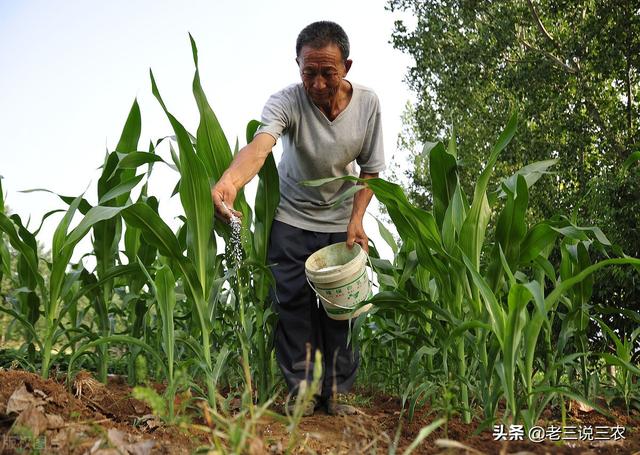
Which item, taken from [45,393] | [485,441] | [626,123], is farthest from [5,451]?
[626,123]

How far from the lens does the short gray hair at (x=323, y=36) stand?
2.72 metres

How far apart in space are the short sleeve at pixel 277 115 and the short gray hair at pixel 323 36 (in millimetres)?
206

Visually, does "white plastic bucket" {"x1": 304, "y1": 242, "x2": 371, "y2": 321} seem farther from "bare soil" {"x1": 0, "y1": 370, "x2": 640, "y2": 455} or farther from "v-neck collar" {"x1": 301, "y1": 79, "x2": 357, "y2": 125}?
"v-neck collar" {"x1": 301, "y1": 79, "x2": 357, "y2": 125}

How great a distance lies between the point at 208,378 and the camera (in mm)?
2299

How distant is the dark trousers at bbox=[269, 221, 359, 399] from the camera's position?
9.78 feet

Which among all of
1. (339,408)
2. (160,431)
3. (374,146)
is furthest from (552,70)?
(160,431)

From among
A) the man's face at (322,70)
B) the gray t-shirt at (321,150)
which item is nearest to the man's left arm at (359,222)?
the gray t-shirt at (321,150)

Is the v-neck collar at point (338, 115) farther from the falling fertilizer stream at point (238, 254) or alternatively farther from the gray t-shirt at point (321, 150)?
the falling fertilizer stream at point (238, 254)

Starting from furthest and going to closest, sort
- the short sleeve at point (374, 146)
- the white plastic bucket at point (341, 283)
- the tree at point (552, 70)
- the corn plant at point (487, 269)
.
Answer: the tree at point (552, 70), the short sleeve at point (374, 146), the white plastic bucket at point (341, 283), the corn plant at point (487, 269)

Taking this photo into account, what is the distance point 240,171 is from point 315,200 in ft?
1.99

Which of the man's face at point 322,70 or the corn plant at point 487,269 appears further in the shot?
the man's face at point 322,70

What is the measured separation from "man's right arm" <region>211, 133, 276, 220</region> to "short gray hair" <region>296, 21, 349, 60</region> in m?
0.41

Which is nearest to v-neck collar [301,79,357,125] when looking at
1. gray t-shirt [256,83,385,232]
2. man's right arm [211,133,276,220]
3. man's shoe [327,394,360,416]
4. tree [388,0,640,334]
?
gray t-shirt [256,83,385,232]

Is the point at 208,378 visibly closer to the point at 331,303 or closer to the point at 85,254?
the point at 331,303
